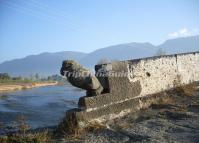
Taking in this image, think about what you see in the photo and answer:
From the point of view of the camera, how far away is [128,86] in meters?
8.16

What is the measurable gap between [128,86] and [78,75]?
1609 millimetres

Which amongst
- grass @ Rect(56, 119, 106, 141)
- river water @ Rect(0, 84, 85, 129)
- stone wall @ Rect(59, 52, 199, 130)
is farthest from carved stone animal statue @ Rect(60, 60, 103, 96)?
river water @ Rect(0, 84, 85, 129)

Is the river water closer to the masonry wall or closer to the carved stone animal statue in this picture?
the masonry wall

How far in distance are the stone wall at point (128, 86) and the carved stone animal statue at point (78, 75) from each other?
0.29 metres

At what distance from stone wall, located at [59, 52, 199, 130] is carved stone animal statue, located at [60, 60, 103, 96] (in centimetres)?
29

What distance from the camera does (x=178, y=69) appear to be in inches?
416

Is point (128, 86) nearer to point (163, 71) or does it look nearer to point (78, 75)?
point (78, 75)

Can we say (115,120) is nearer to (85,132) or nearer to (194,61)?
(85,132)

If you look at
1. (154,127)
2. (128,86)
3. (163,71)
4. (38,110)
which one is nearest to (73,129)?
(154,127)

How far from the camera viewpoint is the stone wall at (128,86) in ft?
22.8

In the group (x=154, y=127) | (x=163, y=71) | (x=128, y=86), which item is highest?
(x=163, y=71)

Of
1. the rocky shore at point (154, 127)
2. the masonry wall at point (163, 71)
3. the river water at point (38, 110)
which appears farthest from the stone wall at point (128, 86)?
the river water at point (38, 110)

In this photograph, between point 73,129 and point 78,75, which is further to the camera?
point 78,75

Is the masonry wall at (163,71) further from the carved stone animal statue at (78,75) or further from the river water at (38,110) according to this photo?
the river water at (38,110)
